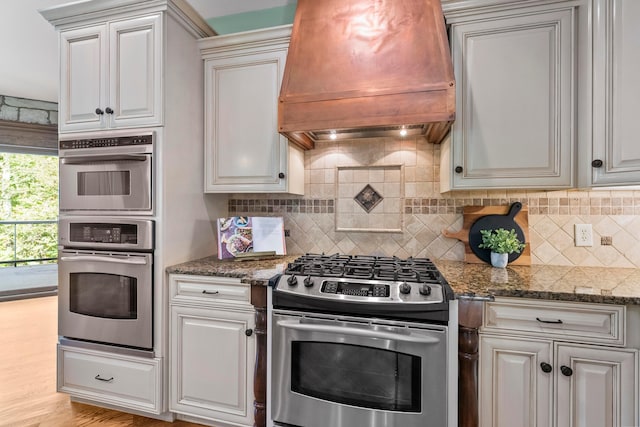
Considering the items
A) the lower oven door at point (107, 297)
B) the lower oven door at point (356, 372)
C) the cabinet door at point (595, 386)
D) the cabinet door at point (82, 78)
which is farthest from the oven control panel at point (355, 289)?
the cabinet door at point (82, 78)

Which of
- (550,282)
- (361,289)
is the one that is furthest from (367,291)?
(550,282)

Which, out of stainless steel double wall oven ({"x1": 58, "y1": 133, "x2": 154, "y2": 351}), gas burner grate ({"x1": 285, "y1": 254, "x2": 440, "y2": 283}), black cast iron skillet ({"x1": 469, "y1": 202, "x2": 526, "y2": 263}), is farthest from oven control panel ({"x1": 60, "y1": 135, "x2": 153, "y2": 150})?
black cast iron skillet ({"x1": 469, "y1": 202, "x2": 526, "y2": 263})

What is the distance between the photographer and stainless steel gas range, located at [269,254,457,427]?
1.32m

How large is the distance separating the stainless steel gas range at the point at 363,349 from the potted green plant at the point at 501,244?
54 centimetres

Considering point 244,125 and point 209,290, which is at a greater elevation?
point 244,125

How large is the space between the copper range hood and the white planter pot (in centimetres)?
79

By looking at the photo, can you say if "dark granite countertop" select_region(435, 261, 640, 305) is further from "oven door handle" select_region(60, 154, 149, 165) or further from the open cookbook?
"oven door handle" select_region(60, 154, 149, 165)

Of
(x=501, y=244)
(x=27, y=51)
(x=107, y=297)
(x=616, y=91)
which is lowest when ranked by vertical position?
(x=107, y=297)

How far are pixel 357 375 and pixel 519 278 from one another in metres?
0.93

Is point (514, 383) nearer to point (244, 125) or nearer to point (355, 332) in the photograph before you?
point (355, 332)

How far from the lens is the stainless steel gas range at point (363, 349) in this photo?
4.33ft

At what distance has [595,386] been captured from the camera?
1270mm

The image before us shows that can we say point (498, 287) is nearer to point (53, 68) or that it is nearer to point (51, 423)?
point (51, 423)

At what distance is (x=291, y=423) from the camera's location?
1516mm
